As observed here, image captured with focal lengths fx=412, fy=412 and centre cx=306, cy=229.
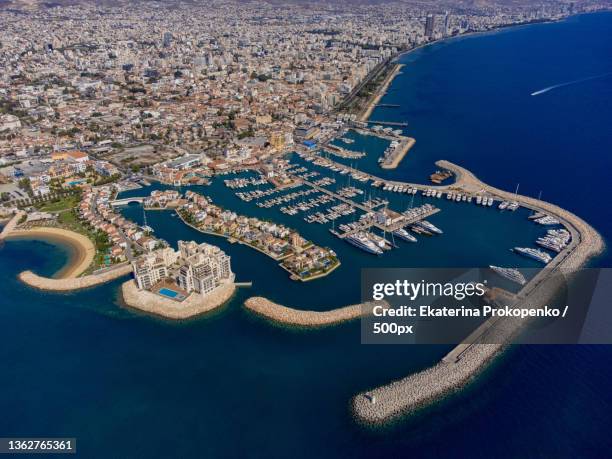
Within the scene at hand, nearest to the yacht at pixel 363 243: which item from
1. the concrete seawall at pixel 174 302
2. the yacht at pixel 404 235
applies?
the yacht at pixel 404 235

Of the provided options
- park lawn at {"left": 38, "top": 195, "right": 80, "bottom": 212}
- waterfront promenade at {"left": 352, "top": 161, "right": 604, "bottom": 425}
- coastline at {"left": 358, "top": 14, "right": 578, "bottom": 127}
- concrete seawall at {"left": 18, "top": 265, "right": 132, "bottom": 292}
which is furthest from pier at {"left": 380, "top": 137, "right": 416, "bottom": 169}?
park lawn at {"left": 38, "top": 195, "right": 80, "bottom": 212}

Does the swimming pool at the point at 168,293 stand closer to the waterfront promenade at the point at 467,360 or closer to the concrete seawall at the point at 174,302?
the concrete seawall at the point at 174,302

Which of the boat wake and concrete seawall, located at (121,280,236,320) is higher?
the boat wake

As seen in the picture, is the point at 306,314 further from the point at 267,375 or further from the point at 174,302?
the point at 174,302

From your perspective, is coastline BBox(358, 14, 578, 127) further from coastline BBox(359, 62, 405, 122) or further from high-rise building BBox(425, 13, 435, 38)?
A: high-rise building BBox(425, 13, 435, 38)

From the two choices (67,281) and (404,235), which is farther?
(404,235)

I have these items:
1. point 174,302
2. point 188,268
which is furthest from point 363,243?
point 174,302

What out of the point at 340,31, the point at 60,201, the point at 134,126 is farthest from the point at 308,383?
the point at 340,31
